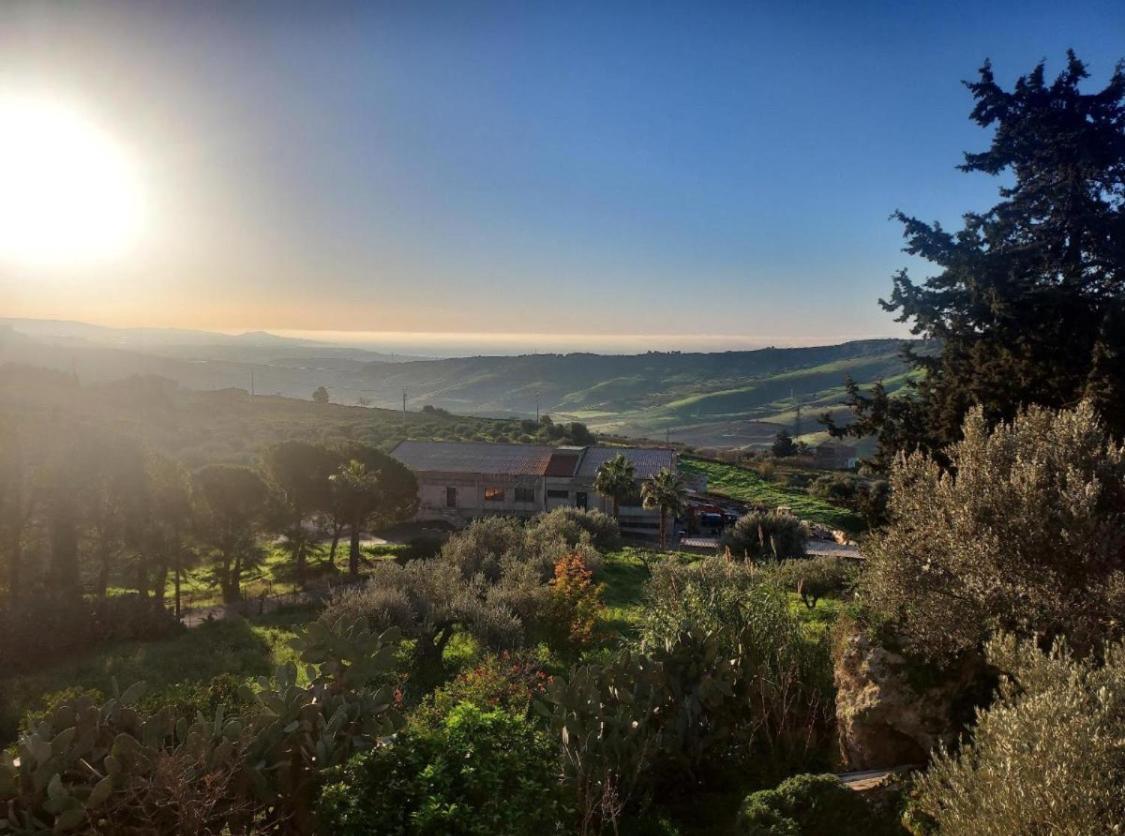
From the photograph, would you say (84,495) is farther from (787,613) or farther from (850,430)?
(850,430)

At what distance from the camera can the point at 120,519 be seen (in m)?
22.2

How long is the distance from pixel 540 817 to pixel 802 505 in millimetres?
47486

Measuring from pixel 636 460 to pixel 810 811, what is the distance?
1612 inches

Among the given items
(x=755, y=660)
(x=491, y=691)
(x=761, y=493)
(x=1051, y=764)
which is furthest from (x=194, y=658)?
(x=761, y=493)

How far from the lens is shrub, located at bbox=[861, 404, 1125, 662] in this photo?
775cm

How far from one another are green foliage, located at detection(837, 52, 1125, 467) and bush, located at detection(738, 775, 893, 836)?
10.5m

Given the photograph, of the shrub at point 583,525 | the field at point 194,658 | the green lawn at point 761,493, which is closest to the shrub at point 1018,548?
the field at point 194,658

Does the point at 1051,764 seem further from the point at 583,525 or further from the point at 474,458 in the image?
the point at 474,458

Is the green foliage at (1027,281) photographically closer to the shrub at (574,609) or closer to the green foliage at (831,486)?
the shrub at (574,609)

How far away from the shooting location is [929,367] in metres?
20.0

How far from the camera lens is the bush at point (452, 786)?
A: 5645mm

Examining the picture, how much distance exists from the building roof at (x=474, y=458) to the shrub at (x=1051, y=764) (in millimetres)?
39308

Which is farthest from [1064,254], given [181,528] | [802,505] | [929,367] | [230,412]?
[230,412]

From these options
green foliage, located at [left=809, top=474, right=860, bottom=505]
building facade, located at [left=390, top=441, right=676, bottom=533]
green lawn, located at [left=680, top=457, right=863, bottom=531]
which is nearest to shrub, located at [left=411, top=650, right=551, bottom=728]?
building facade, located at [left=390, top=441, right=676, bottom=533]
